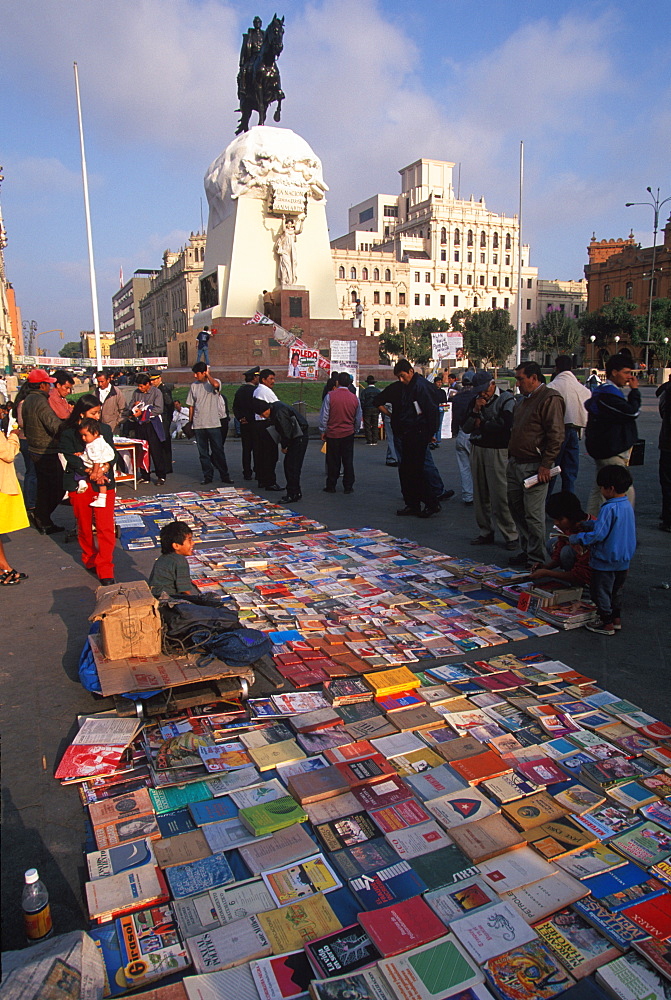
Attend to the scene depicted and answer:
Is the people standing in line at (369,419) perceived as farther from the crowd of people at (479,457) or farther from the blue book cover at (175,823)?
the blue book cover at (175,823)

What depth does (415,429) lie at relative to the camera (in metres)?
7.50

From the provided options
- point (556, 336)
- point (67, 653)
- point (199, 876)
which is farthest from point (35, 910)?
point (556, 336)

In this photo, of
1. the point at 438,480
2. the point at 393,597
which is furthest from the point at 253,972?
the point at 438,480

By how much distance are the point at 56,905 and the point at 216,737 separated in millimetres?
1065

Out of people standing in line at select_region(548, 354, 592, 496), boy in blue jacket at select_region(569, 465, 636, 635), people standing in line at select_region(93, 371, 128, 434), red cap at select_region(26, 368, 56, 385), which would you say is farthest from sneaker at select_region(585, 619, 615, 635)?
people standing in line at select_region(93, 371, 128, 434)

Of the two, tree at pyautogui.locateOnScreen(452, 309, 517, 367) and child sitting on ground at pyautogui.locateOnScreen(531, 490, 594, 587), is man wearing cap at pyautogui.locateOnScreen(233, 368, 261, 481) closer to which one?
child sitting on ground at pyautogui.locateOnScreen(531, 490, 594, 587)

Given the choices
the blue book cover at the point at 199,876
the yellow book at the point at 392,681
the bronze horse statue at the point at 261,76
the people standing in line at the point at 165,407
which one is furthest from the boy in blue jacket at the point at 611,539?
the bronze horse statue at the point at 261,76

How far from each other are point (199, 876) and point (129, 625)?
1.44 metres

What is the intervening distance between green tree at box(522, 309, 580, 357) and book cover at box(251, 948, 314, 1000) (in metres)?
66.2

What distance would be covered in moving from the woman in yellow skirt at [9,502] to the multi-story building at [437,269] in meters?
74.6

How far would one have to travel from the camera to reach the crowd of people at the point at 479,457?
4.82 m

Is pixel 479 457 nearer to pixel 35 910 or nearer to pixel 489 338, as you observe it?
pixel 35 910

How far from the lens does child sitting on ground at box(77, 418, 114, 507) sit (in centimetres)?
546

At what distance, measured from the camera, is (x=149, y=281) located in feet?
325
